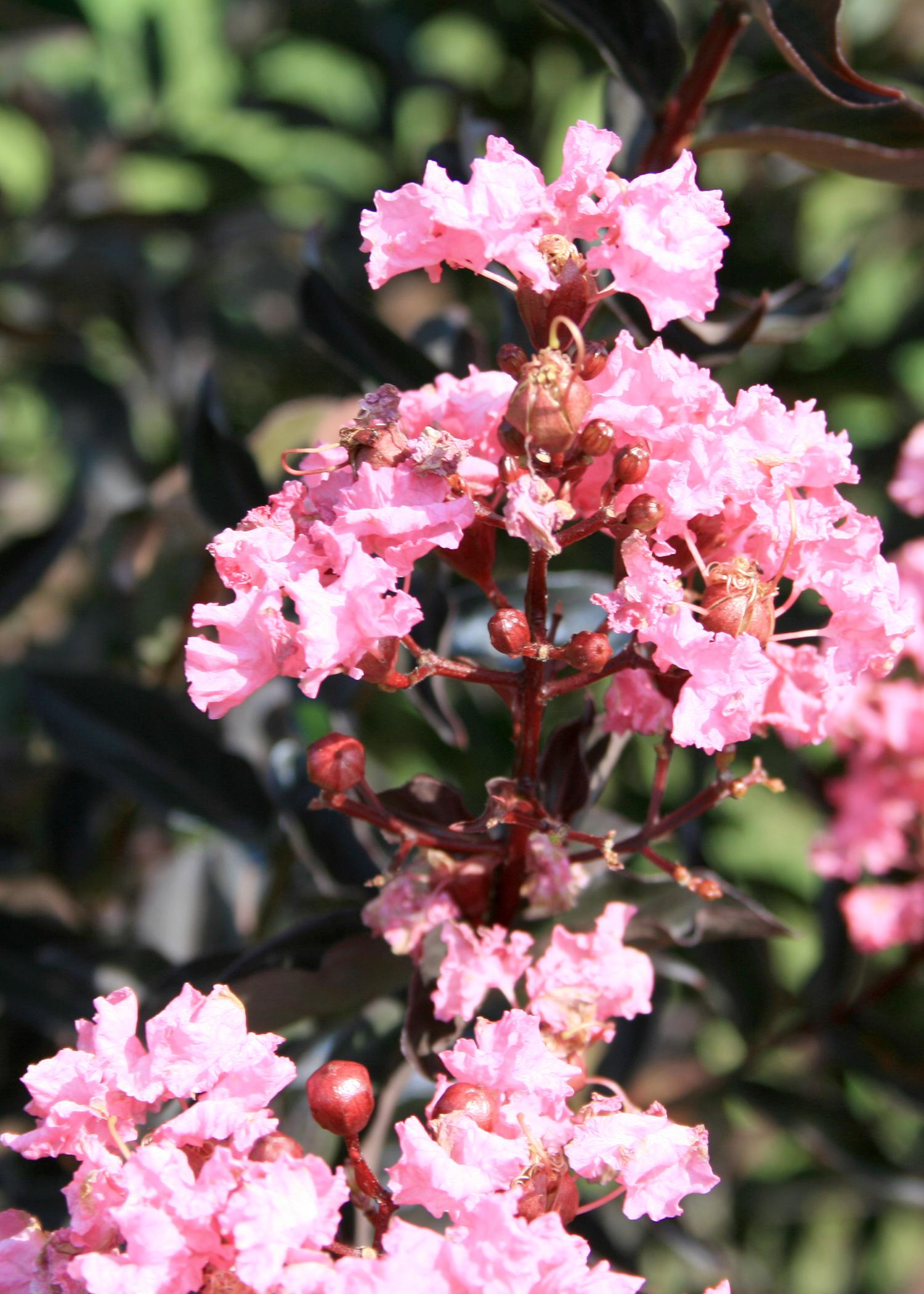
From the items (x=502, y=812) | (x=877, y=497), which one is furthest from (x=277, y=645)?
(x=877, y=497)

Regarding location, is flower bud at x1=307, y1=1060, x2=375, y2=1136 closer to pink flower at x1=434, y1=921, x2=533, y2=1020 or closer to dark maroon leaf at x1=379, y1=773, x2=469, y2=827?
pink flower at x1=434, y1=921, x2=533, y2=1020

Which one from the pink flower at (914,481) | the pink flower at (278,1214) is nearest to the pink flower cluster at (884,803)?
the pink flower at (914,481)

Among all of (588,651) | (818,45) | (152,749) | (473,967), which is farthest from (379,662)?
(152,749)

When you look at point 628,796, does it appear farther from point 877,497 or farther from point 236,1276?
point 236,1276

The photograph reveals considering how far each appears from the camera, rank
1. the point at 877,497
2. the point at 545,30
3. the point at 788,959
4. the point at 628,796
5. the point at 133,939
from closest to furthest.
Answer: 1. the point at 133,939
2. the point at 628,796
3. the point at 877,497
4. the point at 545,30
5. the point at 788,959

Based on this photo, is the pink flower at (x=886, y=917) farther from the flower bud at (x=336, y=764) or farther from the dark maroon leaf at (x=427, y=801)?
the flower bud at (x=336, y=764)

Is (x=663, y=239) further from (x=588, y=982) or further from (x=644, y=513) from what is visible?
(x=588, y=982)

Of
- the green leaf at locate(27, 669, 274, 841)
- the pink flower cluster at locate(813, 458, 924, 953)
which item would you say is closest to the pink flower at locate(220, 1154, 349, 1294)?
the green leaf at locate(27, 669, 274, 841)
